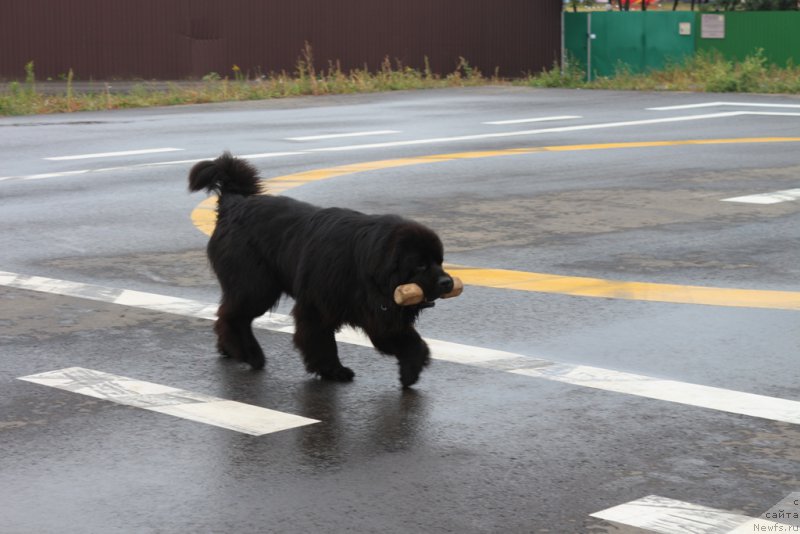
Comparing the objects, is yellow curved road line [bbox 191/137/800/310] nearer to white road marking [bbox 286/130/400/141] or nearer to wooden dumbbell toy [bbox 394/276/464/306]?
wooden dumbbell toy [bbox 394/276/464/306]

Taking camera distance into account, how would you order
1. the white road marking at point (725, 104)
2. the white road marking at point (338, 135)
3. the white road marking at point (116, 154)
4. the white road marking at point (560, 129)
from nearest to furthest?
the white road marking at point (116, 154) → the white road marking at point (560, 129) → the white road marking at point (338, 135) → the white road marking at point (725, 104)

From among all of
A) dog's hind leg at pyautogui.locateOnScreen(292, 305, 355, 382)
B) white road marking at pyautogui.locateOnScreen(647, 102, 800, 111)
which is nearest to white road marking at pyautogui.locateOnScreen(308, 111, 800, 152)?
white road marking at pyautogui.locateOnScreen(647, 102, 800, 111)

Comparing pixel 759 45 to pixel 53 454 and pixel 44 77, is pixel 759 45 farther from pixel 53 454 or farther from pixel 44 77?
pixel 53 454

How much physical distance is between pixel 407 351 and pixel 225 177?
162 cm

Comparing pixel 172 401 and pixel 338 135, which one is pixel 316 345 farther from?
pixel 338 135

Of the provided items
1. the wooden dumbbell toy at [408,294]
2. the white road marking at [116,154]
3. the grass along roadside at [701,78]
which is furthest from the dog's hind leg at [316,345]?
the grass along roadside at [701,78]

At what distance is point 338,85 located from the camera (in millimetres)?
32375

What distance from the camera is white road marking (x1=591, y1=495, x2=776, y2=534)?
4969 millimetres

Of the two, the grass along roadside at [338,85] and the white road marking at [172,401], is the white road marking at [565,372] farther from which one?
the grass along roadside at [338,85]

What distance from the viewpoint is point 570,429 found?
629cm

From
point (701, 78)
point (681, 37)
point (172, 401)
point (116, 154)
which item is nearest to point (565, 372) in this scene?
point (172, 401)

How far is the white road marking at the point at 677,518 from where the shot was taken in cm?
497

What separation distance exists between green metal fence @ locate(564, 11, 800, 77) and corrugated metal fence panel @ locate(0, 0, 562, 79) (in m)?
2.88

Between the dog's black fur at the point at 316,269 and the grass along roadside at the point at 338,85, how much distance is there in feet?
64.9
